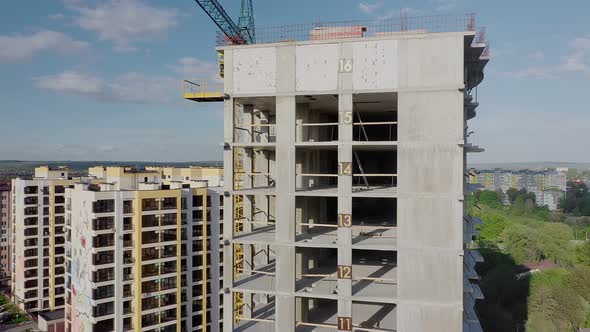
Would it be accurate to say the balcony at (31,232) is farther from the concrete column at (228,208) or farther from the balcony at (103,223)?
the concrete column at (228,208)

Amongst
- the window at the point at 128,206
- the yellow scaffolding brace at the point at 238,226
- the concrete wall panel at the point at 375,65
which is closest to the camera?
the concrete wall panel at the point at 375,65

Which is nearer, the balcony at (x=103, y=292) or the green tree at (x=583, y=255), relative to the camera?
the balcony at (x=103, y=292)

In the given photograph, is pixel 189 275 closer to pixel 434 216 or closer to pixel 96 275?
pixel 96 275

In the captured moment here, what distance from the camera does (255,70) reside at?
18.0m

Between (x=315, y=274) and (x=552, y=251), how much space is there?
92.0 meters

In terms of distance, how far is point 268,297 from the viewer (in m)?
22.1

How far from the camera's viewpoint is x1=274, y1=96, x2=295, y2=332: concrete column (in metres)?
17.5

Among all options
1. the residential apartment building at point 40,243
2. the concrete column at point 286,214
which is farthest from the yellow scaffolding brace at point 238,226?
the residential apartment building at point 40,243

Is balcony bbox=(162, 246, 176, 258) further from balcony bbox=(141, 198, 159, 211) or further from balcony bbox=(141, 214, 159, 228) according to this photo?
balcony bbox=(141, 198, 159, 211)

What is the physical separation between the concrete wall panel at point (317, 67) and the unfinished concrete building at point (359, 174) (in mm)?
42

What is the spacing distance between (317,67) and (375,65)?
238 cm

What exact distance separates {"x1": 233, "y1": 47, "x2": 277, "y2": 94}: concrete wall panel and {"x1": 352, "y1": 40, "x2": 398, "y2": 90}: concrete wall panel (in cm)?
353

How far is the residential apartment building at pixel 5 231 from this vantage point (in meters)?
85.1

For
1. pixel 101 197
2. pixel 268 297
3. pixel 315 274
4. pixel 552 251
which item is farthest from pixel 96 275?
pixel 552 251
